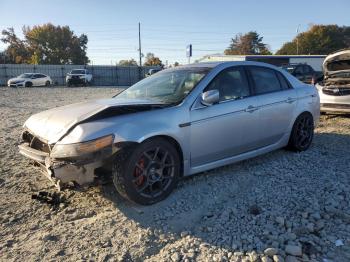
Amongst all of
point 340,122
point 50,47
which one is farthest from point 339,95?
point 50,47

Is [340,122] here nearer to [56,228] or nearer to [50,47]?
[56,228]

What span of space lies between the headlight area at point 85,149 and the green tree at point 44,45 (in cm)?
7396

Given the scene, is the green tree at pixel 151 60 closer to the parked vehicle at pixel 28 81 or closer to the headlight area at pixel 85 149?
the parked vehicle at pixel 28 81

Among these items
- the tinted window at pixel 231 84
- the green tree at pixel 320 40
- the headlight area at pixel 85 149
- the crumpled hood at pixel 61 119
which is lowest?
the headlight area at pixel 85 149

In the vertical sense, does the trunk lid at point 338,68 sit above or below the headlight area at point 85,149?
above

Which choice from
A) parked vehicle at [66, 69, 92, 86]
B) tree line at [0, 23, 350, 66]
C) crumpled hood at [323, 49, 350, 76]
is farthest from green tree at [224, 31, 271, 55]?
crumpled hood at [323, 49, 350, 76]

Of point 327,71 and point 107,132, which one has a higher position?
point 327,71

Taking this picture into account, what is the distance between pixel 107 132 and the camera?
3707mm

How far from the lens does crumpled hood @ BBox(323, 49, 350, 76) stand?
30.5ft

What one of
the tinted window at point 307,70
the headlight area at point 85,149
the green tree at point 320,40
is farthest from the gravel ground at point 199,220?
the green tree at point 320,40

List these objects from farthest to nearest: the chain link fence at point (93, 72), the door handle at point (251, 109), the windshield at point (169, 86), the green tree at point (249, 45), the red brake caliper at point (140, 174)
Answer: the green tree at point (249, 45)
the chain link fence at point (93, 72)
the door handle at point (251, 109)
the windshield at point (169, 86)
the red brake caliper at point (140, 174)

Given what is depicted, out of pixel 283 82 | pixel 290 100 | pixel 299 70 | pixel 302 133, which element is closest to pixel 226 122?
pixel 290 100

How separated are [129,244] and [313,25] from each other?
295 feet

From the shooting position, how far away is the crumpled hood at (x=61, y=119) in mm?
3867
